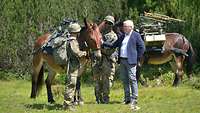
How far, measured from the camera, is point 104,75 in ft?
45.4

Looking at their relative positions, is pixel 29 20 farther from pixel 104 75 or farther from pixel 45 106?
pixel 45 106

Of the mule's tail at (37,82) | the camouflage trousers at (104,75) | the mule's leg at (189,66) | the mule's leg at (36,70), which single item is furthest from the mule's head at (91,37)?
the mule's leg at (189,66)

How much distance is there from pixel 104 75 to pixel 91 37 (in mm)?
1978

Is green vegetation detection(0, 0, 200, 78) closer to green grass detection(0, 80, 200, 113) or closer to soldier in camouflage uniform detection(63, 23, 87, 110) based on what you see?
green grass detection(0, 80, 200, 113)

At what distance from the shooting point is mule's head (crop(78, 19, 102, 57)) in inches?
474

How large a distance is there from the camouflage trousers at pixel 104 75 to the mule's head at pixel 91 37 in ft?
5.62

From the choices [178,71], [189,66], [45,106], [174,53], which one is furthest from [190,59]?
[45,106]

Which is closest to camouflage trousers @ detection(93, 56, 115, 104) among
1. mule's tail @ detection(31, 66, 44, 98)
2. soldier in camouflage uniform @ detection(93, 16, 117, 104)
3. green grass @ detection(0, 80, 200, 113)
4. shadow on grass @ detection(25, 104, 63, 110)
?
soldier in camouflage uniform @ detection(93, 16, 117, 104)

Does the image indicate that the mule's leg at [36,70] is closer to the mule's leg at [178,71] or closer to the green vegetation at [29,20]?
the mule's leg at [178,71]

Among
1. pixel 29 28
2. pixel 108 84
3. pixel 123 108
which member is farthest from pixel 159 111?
pixel 29 28

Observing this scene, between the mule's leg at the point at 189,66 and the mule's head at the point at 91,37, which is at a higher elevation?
the mule's head at the point at 91,37

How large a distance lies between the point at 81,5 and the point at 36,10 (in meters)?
2.36

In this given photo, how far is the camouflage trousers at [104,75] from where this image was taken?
544 inches

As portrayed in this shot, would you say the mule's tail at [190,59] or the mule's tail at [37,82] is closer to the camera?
the mule's tail at [37,82]
